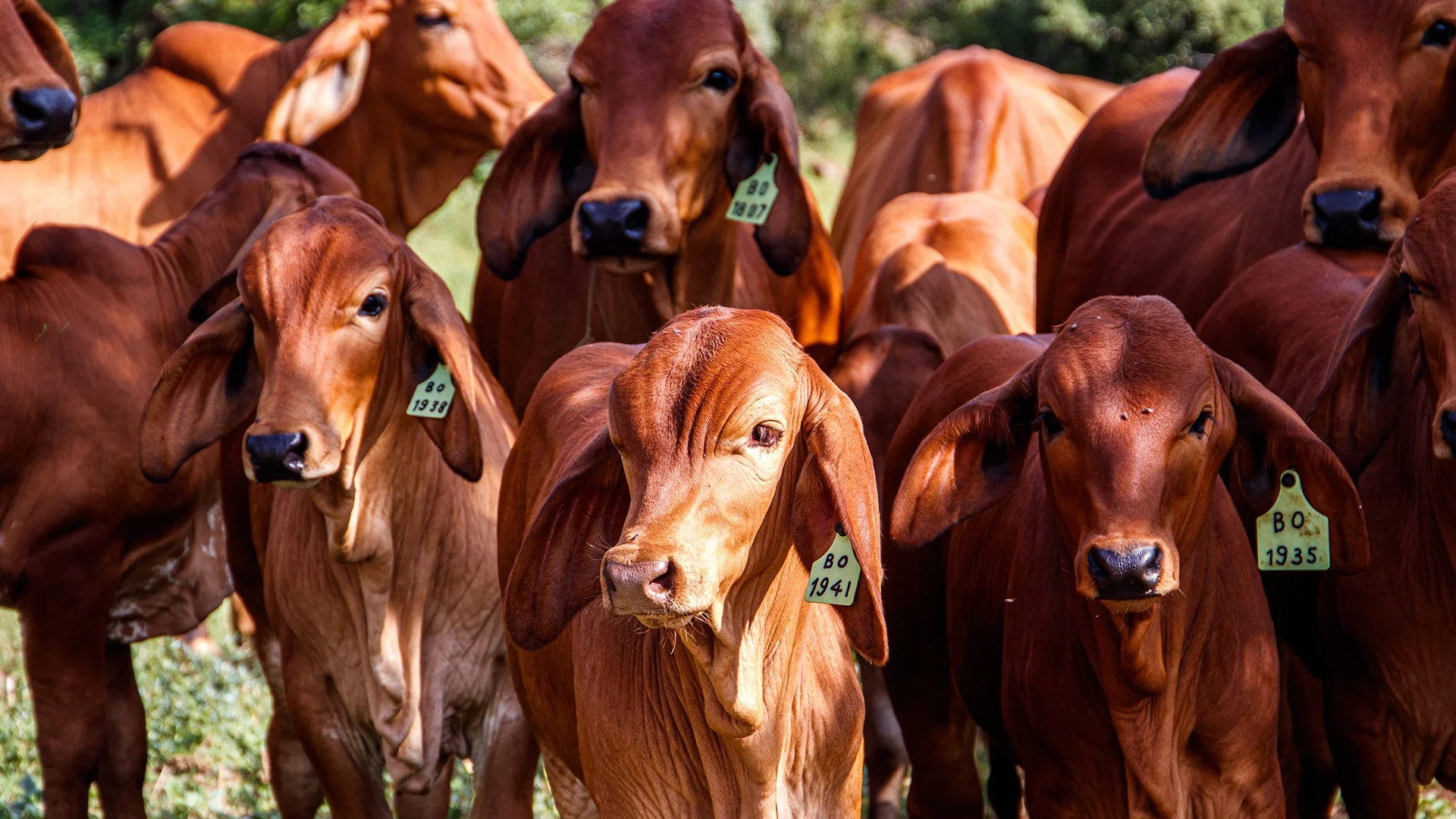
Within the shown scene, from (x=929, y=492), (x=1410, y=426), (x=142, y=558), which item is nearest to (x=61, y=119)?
(x=142, y=558)

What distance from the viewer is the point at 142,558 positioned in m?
6.07

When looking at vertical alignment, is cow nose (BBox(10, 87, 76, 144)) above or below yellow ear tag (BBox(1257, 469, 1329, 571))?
below

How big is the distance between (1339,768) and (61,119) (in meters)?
4.12

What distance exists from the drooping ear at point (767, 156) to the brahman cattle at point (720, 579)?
2.05m

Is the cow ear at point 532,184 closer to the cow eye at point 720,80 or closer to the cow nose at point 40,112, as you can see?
the cow eye at point 720,80

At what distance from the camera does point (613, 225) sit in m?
5.61

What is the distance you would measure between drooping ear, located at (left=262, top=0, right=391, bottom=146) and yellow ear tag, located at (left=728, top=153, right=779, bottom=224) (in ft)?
8.55

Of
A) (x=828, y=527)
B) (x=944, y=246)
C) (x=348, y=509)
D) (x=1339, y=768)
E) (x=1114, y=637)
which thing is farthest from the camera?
(x=944, y=246)

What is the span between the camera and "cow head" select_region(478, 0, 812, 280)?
18.7ft

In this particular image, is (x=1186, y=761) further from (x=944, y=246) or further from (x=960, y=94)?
(x=960, y=94)

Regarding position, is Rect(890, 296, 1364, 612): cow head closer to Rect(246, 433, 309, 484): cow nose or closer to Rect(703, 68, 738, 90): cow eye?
Rect(246, 433, 309, 484): cow nose

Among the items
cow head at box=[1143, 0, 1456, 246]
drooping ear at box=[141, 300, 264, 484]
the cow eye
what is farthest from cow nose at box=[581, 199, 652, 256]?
cow head at box=[1143, 0, 1456, 246]

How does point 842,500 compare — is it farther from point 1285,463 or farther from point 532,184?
point 532,184

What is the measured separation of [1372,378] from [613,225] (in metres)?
2.15
